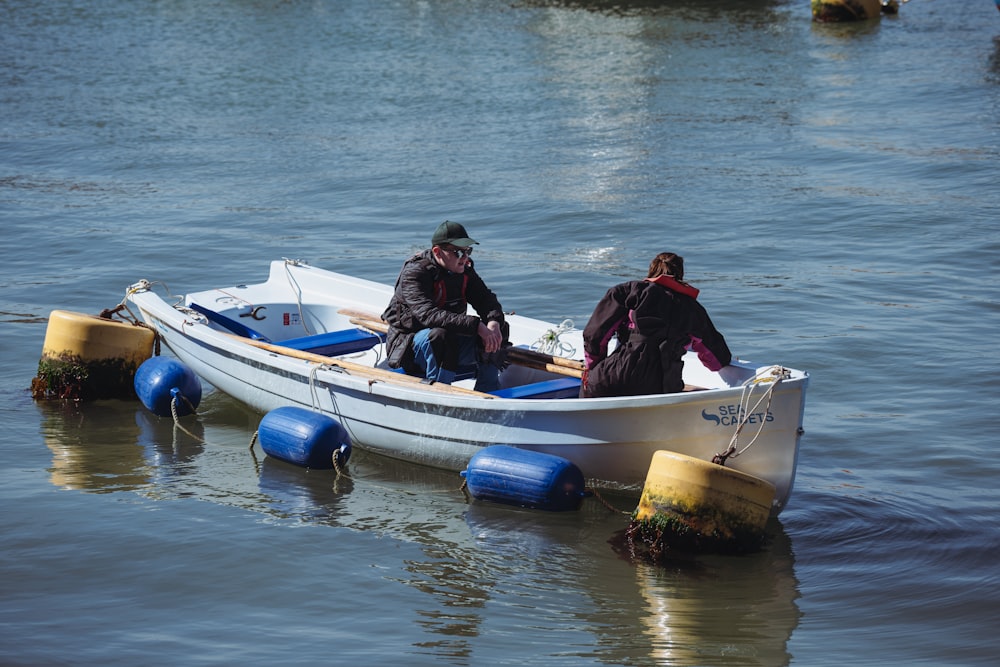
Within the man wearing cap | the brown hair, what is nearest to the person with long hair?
the brown hair

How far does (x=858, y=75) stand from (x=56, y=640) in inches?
938

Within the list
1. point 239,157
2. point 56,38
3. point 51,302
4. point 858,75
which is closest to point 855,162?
point 858,75

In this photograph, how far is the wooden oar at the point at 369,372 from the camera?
8766mm

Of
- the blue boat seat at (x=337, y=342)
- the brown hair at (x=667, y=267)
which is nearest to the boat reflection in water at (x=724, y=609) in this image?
the brown hair at (x=667, y=267)

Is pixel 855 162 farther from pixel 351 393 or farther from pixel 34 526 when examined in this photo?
pixel 34 526

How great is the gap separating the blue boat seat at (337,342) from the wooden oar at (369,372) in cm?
31

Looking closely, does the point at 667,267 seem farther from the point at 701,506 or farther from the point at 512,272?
the point at 512,272

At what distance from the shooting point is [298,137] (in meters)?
22.8

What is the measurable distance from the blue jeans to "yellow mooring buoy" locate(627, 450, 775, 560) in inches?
82.1

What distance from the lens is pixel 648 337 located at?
805 cm

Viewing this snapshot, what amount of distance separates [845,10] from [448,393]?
2837 centimetres

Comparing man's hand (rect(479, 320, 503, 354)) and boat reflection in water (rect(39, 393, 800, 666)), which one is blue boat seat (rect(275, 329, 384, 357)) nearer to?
boat reflection in water (rect(39, 393, 800, 666))

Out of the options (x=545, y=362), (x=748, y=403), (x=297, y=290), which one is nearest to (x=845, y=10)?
(x=297, y=290)

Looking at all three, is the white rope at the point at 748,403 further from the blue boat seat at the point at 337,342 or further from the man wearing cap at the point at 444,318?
the blue boat seat at the point at 337,342
